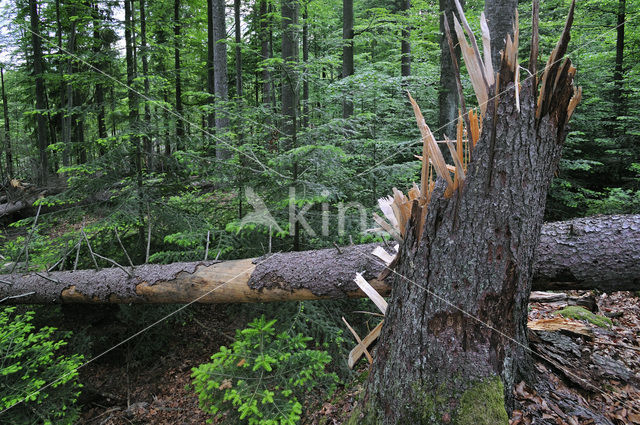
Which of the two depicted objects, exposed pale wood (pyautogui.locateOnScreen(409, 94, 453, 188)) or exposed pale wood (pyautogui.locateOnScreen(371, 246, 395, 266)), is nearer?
exposed pale wood (pyautogui.locateOnScreen(409, 94, 453, 188))

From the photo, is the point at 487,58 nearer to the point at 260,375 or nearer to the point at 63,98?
the point at 260,375

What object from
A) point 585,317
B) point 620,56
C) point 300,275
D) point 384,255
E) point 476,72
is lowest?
point 585,317

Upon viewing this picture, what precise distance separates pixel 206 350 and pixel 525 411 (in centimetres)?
453

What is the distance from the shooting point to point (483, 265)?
1.49m

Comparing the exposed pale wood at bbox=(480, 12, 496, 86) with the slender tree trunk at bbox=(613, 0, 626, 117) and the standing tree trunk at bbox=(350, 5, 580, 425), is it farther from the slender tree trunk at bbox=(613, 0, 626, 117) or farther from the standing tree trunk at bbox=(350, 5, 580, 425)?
the slender tree trunk at bbox=(613, 0, 626, 117)

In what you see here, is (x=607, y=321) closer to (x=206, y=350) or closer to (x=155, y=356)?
(x=206, y=350)

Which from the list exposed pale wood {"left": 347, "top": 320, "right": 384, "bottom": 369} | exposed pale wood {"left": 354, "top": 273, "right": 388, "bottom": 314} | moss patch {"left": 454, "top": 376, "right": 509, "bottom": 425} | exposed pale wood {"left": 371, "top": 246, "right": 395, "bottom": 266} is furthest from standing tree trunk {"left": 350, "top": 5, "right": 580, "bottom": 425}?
exposed pale wood {"left": 371, "top": 246, "right": 395, "bottom": 266}

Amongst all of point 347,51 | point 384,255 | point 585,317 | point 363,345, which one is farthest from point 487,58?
point 347,51

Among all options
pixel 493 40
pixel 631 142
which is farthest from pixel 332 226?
pixel 631 142

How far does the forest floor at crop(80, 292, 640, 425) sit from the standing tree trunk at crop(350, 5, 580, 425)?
55cm

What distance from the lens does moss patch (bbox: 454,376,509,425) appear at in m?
1.42

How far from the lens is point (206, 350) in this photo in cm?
516

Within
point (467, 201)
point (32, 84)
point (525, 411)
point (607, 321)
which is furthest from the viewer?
point (32, 84)

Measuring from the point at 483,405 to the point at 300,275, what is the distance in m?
1.73
